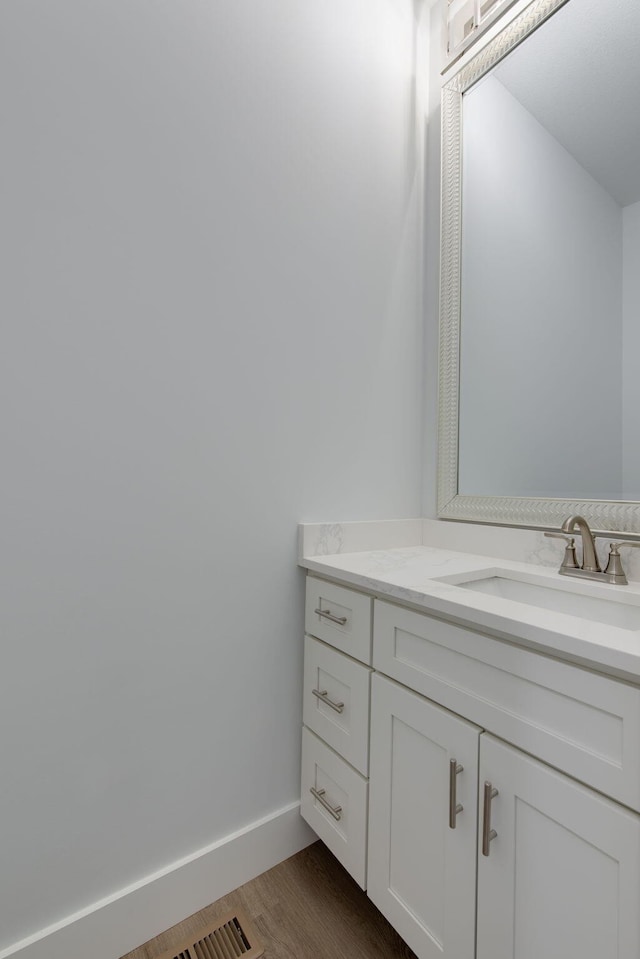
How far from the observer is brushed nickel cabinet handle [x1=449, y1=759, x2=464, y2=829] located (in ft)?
2.61

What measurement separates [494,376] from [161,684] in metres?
1.27

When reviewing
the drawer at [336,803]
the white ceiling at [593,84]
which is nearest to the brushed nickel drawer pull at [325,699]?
the drawer at [336,803]

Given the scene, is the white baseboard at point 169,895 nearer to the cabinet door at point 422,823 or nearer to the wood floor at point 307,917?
the wood floor at point 307,917

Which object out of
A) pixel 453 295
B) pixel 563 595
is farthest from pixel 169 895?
pixel 453 295

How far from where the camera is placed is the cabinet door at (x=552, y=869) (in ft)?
1.93

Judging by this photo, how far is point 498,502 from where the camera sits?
4.41 ft

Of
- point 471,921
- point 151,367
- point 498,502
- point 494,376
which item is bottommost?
point 471,921

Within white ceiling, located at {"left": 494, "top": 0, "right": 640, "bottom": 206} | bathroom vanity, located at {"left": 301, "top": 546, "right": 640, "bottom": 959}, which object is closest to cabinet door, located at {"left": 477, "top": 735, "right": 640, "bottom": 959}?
bathroom vanity, located at {"left": 301, "top": 546, "right": 640, "bottom": 959}

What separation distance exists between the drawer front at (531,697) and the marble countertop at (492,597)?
25 mm

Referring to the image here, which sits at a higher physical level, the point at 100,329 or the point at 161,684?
the point at 100,329

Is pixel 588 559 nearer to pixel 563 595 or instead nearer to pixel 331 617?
pixel 563 595

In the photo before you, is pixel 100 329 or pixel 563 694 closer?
pixel 563 694

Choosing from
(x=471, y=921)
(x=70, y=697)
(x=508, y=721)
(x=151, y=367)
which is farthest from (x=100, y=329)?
(x=471, y=921)

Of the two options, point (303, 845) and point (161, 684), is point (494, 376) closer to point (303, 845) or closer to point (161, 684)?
point (161, 684)
